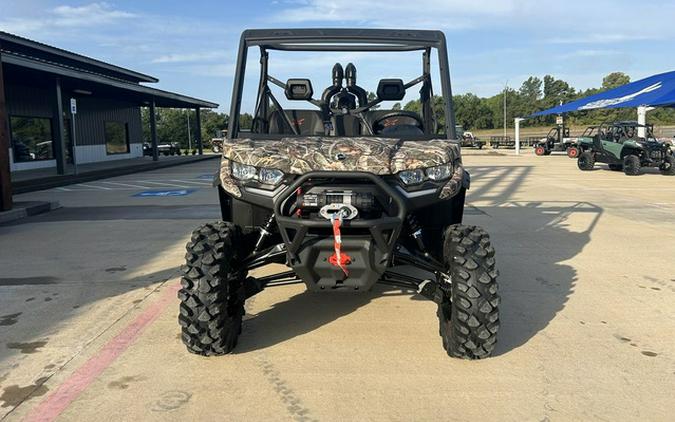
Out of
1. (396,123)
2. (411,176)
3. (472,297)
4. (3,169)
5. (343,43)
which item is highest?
(343,43)

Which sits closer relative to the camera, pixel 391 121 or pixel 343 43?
pixel 343 43

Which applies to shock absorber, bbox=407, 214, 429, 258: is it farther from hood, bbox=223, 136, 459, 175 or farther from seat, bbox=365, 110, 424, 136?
seat, bbox=365, 110, 424, 136

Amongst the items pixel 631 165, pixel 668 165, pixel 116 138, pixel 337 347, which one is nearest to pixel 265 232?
pixel 337 347

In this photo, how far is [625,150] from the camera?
18.8 m

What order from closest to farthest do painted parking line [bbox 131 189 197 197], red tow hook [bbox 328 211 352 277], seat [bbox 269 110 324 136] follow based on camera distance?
red tow hook [bbox 328 211 352 277] → seat [bbox 269 110 324 136] → painted parking line [bbox 131 189 197 197]

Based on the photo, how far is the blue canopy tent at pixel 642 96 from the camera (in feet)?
78.5

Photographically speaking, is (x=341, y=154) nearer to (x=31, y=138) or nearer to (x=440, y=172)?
(x=440, y=172)

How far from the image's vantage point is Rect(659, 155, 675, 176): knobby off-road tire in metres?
18.0

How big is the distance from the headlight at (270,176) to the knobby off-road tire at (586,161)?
772 inches

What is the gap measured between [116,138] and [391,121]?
29452mm

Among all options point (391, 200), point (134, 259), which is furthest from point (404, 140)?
point (134, 259)

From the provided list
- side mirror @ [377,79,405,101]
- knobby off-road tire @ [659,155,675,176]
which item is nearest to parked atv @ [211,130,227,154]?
side mirror @ [377,79,405,101]

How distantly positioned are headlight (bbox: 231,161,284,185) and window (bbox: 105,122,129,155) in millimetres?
28436

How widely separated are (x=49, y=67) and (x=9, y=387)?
15916mm
